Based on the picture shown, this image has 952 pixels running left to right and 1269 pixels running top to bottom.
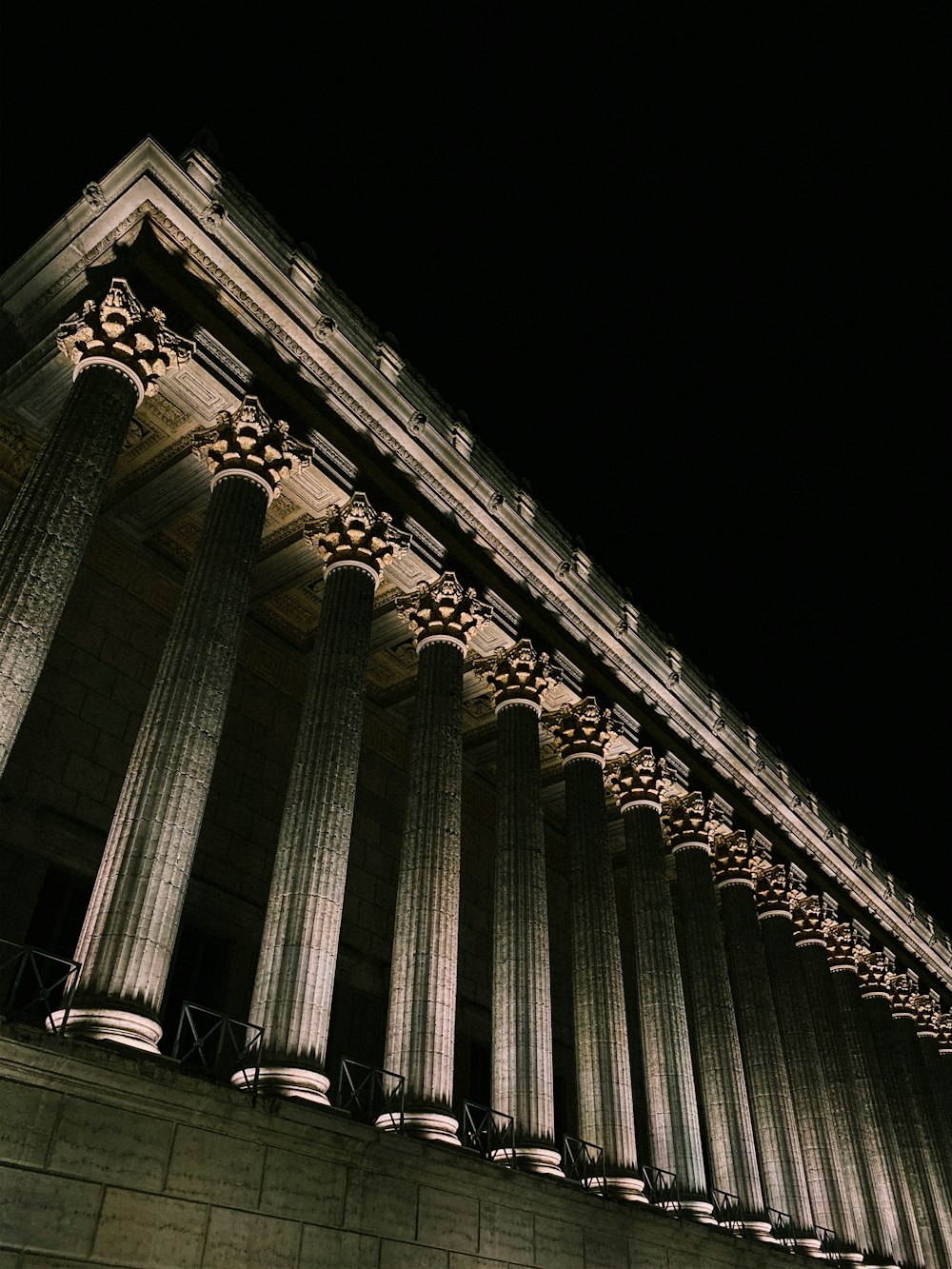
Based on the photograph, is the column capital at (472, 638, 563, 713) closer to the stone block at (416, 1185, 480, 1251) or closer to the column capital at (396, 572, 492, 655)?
the column capital at (396, 572, 492, 655)

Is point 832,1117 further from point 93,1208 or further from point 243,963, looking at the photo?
point 93,1208

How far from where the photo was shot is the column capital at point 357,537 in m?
22.2

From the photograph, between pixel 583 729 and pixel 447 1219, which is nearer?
pixel 447 1219

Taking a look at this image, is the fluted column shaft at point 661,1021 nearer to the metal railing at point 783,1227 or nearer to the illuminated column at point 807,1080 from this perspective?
the metal railing at point 783,1227

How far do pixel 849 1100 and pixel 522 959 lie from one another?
1796 cm

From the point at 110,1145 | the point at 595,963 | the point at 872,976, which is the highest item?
the point at 872,976

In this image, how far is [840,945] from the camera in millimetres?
38531

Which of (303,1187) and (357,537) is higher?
(357,537)

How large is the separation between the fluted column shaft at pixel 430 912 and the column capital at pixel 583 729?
5.56 metres

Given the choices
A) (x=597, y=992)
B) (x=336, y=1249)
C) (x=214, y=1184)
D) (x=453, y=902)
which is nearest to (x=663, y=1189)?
(x=597, y=992)

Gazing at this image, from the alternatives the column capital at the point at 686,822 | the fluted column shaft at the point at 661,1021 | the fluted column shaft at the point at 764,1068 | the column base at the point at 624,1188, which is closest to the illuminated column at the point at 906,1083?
the fluted column shaft at the point at 764,1068

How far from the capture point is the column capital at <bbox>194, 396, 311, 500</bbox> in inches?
806

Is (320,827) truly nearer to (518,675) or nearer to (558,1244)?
(558,1244)

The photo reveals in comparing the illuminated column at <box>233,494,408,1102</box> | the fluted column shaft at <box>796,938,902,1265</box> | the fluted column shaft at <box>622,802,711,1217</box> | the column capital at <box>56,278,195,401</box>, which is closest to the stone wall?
the illuminated column at <box>233,494,408,1102</box>
